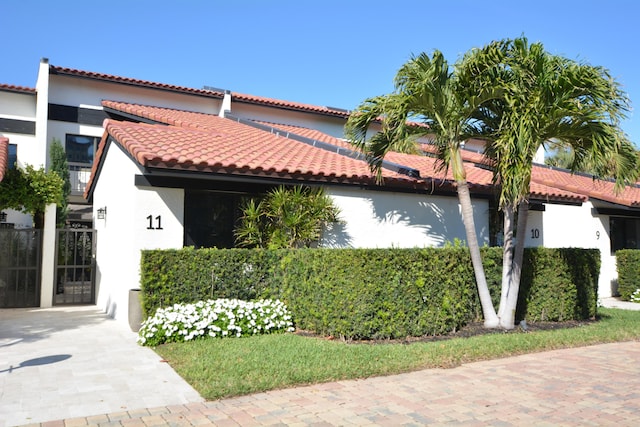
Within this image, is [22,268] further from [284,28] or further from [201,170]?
[284,28]

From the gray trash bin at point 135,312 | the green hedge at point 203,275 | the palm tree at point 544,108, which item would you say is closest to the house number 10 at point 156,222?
the green hedge at point 203,275

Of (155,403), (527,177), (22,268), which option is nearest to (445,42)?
(527,177)

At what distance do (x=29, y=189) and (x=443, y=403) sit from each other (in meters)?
11.7

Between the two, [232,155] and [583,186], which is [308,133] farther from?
[583,186]

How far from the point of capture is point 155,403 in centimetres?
527

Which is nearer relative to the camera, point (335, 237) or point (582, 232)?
point (335, 237)

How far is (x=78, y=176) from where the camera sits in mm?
18562

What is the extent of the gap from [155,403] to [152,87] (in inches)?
623

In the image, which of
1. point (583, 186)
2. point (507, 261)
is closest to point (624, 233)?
point (583, 186)

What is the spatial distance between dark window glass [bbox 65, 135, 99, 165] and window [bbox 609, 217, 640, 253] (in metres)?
18.6

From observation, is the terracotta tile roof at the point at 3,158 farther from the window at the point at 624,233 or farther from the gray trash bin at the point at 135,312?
the window at the point at 624,233

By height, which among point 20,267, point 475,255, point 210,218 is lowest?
point 20,267

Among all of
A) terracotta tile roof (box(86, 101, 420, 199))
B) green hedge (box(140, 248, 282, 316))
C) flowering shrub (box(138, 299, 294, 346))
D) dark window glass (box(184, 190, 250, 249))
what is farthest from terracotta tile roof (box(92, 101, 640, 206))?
flowering shrub (box(138, 299, 294, 346))

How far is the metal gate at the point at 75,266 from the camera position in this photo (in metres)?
13.7
